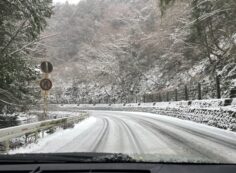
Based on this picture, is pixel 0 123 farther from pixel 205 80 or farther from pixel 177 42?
pixel 177 42

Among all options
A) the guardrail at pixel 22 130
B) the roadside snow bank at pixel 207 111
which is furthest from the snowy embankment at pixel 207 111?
the guardrail at pixel 22 130

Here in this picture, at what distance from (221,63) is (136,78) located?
33168mm

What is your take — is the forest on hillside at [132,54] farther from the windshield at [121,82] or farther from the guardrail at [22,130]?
the guardrail at [22,130]

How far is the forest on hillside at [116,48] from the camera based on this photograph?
1664 cm

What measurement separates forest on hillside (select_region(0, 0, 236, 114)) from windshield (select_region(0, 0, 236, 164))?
0.32 ft

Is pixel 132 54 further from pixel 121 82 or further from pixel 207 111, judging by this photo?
pixel 207 111

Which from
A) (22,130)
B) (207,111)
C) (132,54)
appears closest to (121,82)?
(132,54)

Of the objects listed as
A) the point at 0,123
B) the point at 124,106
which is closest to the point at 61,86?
the point at 124,106

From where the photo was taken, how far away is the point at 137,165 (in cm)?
291

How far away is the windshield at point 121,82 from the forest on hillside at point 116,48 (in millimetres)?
96

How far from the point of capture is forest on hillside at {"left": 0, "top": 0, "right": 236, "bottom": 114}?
54.6ft

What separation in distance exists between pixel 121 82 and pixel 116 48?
21.8 ft

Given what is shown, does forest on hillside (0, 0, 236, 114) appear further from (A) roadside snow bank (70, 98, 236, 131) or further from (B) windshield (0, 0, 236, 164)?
(A) roadside snow bank (70, 98, 236, 131)

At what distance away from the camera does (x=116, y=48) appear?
229 ft
